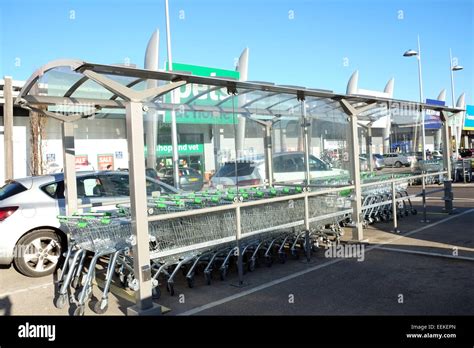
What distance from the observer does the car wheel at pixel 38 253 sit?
638cm

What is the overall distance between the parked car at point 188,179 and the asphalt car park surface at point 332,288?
2.08 meters

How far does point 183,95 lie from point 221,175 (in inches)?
64.7

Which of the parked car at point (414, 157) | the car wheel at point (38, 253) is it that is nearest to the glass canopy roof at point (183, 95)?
the parked car at point (414, 157)

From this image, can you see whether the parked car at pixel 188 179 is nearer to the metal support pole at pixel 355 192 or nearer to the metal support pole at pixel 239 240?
the metal support pole at pixel 239 240

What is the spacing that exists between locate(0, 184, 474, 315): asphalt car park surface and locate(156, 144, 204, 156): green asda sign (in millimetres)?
2197

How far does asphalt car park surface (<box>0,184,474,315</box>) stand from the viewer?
4.56 metres

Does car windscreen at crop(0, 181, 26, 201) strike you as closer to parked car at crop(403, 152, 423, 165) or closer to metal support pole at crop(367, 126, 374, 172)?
metal support pole at crop(367, 126, 374, 172)

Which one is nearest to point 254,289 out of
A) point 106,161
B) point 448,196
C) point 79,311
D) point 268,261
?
point 268,261

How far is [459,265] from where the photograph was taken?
5.86m

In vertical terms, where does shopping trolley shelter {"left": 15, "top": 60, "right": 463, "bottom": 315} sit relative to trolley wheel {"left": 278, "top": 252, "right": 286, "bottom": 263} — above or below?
above

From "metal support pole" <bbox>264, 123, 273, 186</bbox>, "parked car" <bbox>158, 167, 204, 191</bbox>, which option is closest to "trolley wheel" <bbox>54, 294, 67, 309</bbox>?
"parked car" <bbox>158, 167, 204, 191</bbox>

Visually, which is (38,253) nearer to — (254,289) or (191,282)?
(191,282)
